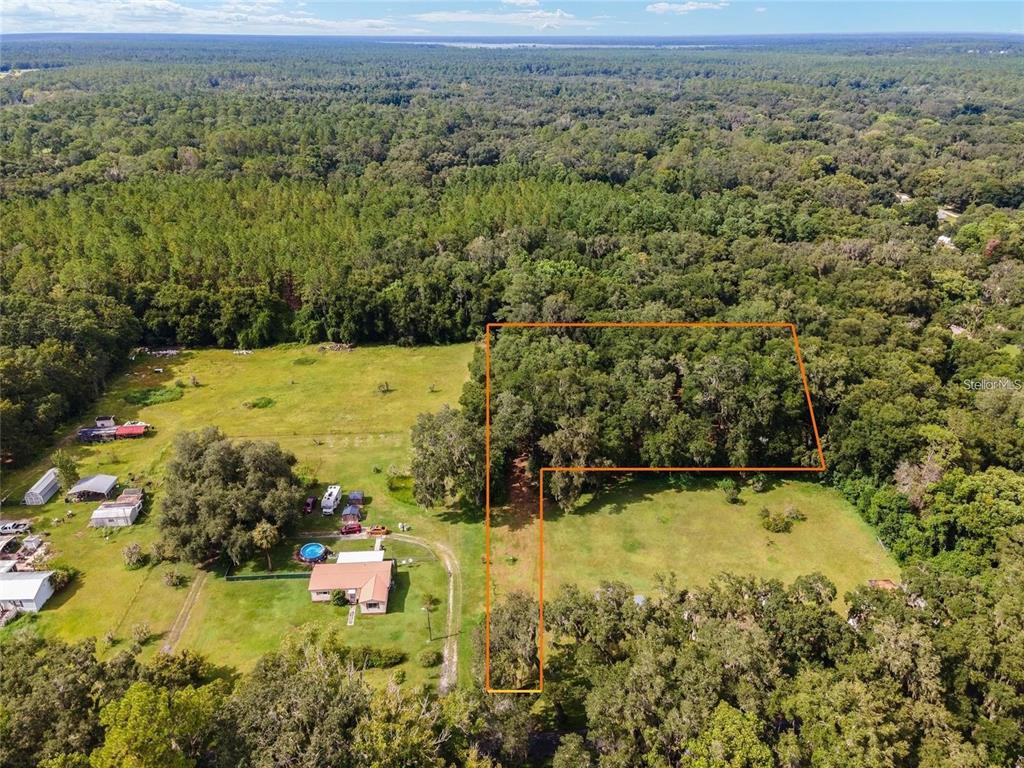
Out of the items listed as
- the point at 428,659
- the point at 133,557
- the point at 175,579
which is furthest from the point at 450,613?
the point at 133,557

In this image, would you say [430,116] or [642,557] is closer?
[642,557]

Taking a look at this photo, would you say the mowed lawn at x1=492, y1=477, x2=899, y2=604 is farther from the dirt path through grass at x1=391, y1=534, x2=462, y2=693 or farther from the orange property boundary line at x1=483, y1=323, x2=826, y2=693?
the dirt path through grass at x1=391, y1=534, x2=462, y2=693

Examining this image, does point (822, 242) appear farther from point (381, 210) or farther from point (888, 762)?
point (888, 762)

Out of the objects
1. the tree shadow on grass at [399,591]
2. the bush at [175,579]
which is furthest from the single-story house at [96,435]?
the tree shadow on grass at [399,591]

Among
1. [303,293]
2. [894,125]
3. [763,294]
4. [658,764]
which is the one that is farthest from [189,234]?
[894,125]

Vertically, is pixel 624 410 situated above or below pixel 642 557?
above

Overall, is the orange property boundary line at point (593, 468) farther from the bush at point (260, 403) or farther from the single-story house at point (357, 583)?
the bush at point (260, 403)

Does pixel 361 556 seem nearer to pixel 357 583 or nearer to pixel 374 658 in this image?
pixel 357 583
